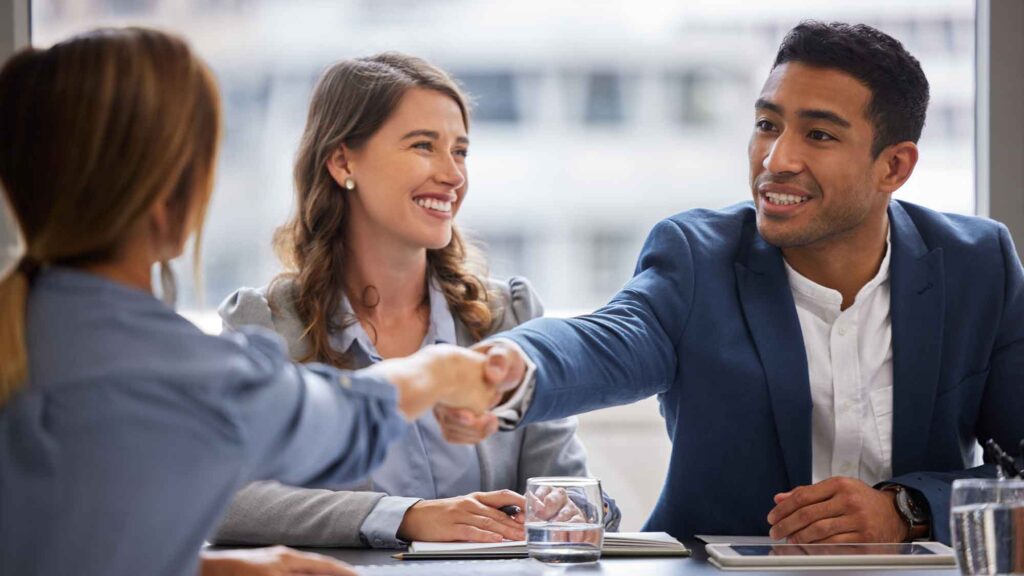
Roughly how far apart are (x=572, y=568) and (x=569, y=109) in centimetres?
196

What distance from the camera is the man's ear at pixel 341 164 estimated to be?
2576 mm

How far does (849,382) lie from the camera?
2.17 m

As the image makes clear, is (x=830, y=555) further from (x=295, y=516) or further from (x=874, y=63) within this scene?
(x=874, y=63)

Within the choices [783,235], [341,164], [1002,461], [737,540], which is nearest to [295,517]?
[737,540]

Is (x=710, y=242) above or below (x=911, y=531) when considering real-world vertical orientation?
above

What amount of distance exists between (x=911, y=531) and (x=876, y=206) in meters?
0.67

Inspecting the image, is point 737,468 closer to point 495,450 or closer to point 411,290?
point 495,450

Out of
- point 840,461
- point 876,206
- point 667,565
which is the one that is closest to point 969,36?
point 876,206

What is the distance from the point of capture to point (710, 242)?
229 cm

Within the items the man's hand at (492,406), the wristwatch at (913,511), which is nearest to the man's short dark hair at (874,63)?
the wristwatch at (913,511)

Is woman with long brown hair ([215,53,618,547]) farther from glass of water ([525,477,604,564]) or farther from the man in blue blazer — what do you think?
glass of water ([525,477,604,564])

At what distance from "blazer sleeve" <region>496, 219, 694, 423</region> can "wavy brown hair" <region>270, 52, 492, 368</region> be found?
423 millimetres

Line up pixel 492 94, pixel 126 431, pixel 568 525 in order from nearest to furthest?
pixel 126 431, pixel 568 525, pixel 492 94

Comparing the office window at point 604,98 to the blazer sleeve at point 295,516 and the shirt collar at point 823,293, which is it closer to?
the shirt collar at point 823,293
